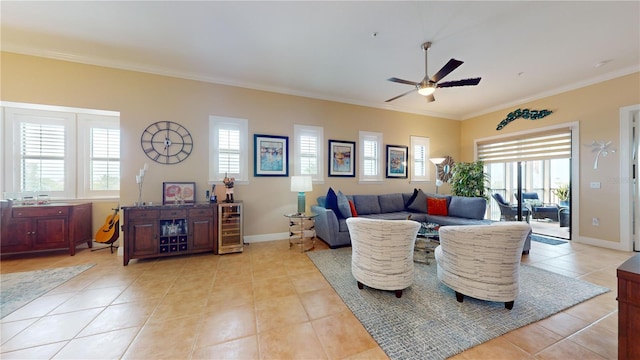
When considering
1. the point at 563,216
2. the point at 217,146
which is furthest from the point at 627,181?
the point at 217,146

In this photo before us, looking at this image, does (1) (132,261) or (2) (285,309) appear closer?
(2) (285,309)

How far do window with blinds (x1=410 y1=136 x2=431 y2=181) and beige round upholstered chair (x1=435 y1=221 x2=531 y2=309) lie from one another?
3.91 metres

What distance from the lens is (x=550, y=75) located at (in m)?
3.87

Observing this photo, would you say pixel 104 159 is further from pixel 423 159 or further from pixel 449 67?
pixel 423 159

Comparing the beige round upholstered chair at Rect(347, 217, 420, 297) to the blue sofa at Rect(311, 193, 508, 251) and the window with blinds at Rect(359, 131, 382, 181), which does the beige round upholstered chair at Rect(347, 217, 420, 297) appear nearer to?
the blue sofa at Rect(311, 193, 508, 251)

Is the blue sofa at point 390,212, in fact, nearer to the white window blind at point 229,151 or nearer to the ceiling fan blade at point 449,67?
the white window blind at point 229,151

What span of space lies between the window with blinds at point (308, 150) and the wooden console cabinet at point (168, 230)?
6.31ft

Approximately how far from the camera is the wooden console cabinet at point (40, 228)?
123 inches

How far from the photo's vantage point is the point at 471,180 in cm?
512

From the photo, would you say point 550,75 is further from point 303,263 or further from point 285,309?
point 285,309

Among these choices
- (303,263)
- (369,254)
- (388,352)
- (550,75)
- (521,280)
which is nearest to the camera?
(388,352)

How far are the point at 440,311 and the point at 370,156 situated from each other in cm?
377

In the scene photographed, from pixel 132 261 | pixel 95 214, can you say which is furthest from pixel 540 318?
pixel 95 214

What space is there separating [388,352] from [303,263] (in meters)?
1.81
